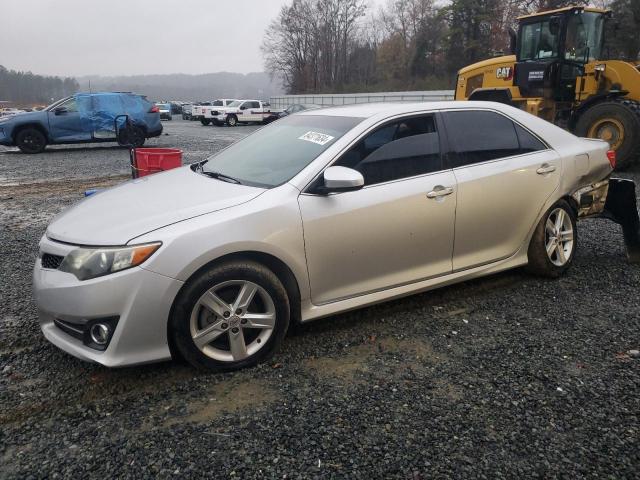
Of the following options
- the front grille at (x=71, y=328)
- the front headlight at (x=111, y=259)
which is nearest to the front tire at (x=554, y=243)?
the front headlight at (x=111, y=259)

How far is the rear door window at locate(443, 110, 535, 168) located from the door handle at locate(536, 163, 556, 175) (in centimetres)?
19

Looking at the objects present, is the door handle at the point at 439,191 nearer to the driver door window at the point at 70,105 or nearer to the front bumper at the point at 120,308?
the front bumper at the point at 120,308

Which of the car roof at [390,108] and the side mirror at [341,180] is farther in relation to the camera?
the car roof at [390,108]

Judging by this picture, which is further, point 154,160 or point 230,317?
point 154,160

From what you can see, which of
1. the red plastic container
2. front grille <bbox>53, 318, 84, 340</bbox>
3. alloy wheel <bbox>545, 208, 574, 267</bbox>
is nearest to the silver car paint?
alloy wheel <bbox>545, 208, 574, 267</bbox>

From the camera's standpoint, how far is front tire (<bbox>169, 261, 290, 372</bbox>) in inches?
106

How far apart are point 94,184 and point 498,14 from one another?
4451 cm

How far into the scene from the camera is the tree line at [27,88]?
348 feet

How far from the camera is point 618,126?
958cm

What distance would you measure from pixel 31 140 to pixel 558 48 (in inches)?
554

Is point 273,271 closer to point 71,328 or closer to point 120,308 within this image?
point 120,308

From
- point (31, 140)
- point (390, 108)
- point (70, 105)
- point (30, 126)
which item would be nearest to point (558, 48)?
point (390, 108)

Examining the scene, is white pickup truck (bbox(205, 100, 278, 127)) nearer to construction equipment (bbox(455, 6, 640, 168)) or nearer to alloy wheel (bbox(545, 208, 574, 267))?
construction equipment (bbox(455, 6, 640, 168))

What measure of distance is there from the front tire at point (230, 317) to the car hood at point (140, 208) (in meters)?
0.38
